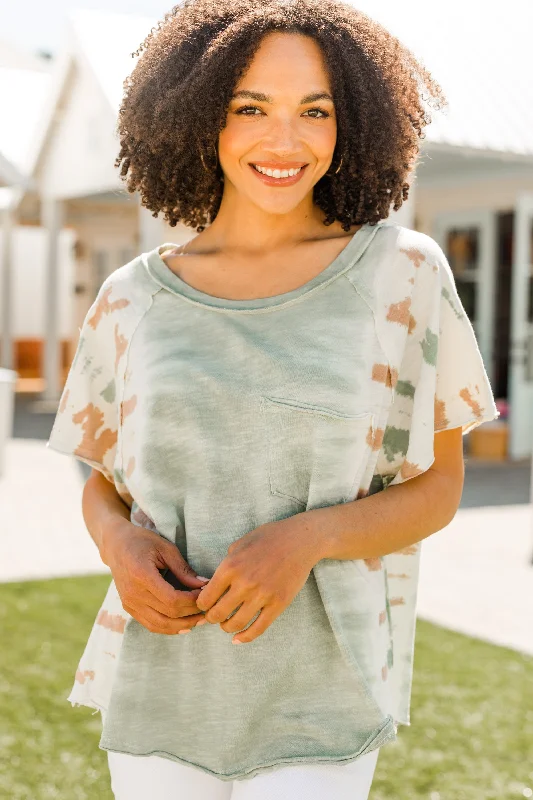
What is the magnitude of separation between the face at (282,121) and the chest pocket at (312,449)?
34cm

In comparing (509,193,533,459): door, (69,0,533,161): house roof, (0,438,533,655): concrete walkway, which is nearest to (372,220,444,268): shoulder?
(0,438,533,655): concrete walkway

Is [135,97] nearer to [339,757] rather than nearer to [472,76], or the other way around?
[339,757]

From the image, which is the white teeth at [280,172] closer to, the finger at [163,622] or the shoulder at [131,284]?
the shoulder at [131,284]

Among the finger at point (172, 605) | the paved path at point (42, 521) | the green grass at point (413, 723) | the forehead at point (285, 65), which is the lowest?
the paved path at point (42, 521)

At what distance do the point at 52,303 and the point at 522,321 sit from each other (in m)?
7.74

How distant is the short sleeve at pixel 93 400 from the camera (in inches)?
66.9

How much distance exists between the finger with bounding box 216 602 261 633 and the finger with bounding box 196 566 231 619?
0.03 feet

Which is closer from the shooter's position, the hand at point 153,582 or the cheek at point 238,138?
the hand at point 153,582

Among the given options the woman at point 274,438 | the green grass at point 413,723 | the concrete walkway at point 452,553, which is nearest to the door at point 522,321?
the concrete walkway at point 452,553

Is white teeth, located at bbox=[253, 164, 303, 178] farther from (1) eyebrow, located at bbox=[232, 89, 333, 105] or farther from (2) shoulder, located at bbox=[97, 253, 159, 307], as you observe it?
(2) shoulder, located at bbox=[97, 253, 159, 307]

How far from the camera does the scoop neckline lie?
1.55m

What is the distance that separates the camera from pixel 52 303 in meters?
16.1

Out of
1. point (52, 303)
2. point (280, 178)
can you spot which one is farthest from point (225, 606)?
point (52, 303)

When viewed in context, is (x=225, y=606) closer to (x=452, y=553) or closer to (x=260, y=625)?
(x=260, y=625)
